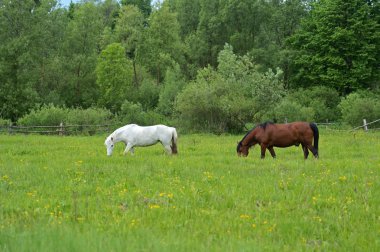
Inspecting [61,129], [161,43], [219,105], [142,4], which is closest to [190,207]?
[219,105]

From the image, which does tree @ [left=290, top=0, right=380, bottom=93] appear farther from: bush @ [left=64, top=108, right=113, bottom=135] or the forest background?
bush @ [left=64, top=108, right=113, bottom=135]

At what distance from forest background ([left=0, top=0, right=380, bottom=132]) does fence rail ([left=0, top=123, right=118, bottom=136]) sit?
3.10 ft

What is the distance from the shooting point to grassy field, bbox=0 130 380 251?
243 inches

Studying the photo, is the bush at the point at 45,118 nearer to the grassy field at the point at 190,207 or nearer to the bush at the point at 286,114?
the bush at the point at 286,114

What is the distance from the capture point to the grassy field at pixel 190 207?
6.17 metres

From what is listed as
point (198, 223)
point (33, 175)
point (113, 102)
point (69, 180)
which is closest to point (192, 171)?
point (69, 180)

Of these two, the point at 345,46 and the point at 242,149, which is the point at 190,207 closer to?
the point at 242,149

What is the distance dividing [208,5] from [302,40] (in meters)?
14.4

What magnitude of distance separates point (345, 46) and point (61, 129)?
3274 centimetres

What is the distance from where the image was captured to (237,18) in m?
62.4

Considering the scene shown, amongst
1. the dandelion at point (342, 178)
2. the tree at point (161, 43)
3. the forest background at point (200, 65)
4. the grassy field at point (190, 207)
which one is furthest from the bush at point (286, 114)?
the dandelion at point (342, 178)

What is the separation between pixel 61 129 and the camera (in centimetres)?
3816

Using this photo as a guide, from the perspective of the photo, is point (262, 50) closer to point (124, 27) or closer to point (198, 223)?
point (124, 27)

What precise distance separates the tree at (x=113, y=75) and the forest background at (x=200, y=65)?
0.12 m
